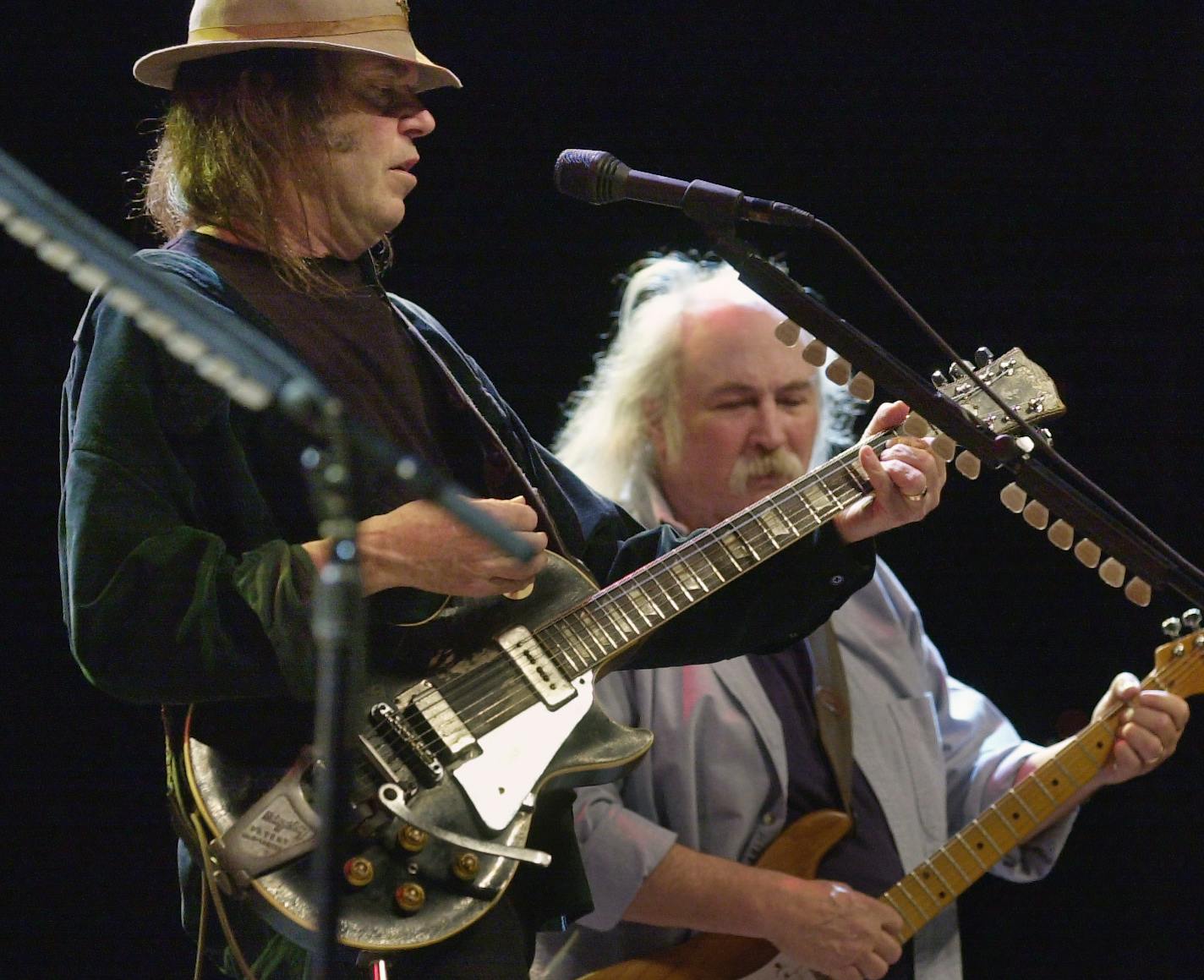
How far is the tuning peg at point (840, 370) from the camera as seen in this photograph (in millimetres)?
1971

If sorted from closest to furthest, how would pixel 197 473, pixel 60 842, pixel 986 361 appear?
pixel 197 473 < pixel 986 361 < pixel 60 842

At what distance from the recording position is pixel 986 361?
84.2 inches

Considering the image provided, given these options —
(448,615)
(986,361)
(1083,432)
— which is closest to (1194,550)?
(1083,432)

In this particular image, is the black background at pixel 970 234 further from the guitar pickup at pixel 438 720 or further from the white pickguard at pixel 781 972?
the guitar pickup at pixel 438 720

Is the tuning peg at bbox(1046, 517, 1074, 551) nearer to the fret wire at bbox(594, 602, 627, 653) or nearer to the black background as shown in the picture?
the fret wire at bbox(594, 602, 627, 653)

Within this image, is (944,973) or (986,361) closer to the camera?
(986,361)

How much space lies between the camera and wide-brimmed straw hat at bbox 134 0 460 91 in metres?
2.02

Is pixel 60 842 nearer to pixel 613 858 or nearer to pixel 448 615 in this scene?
pixel 613 858

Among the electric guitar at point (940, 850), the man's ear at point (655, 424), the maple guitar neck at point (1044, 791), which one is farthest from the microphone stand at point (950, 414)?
the man's ear at point (655, 424)

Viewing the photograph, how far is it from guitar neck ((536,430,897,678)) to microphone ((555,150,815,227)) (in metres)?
0.50

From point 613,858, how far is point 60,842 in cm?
105

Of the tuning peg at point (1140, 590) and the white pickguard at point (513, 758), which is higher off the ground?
the tuning peg at point (1140, 590)

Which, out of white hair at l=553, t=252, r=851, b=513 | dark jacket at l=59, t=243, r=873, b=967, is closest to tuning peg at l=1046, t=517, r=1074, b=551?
dark jacket at l=59, t=243, r=873, b=967

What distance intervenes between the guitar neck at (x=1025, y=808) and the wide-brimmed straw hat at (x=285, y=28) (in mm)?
1715
